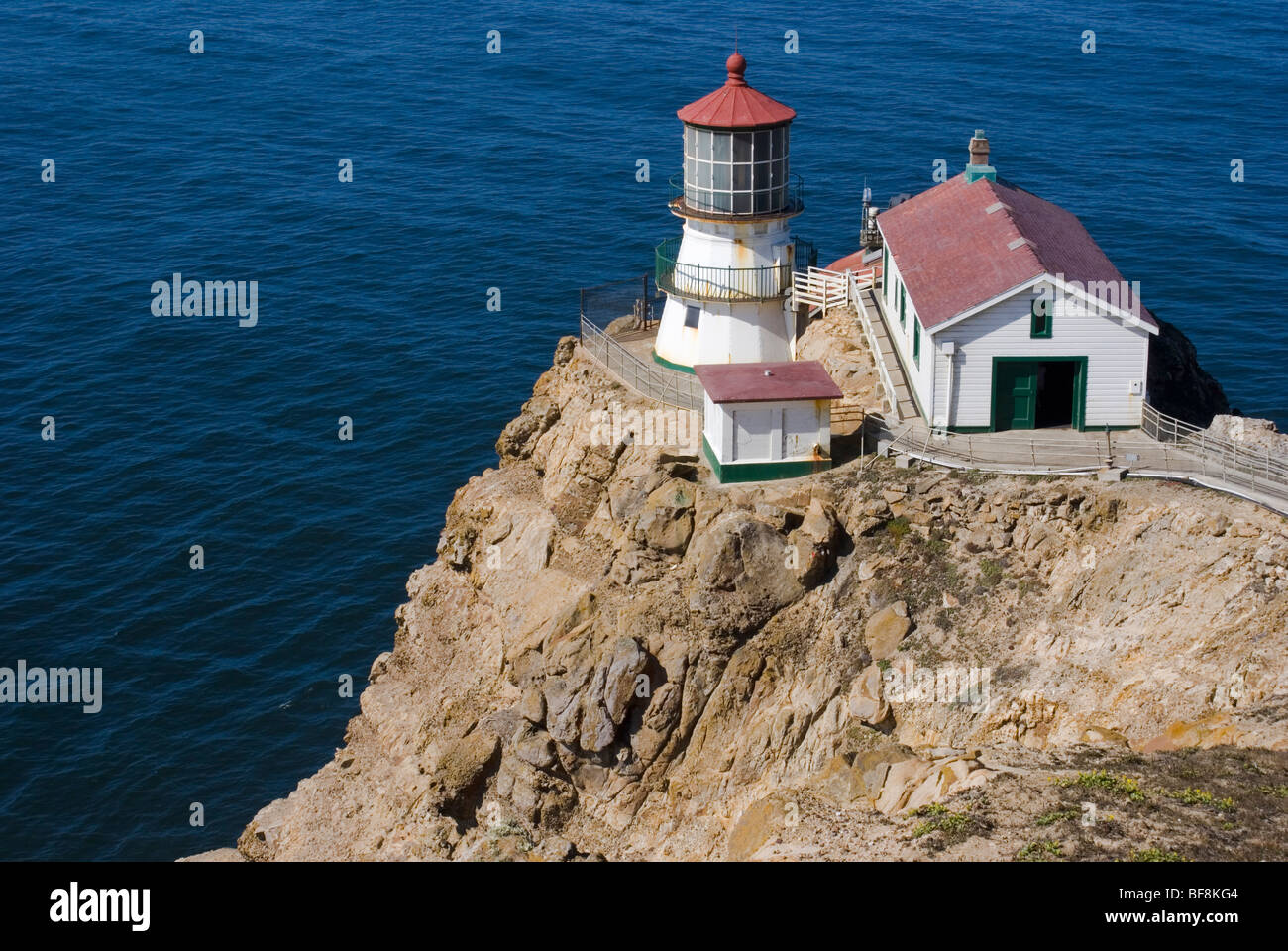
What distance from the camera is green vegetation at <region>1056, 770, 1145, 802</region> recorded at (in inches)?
1261

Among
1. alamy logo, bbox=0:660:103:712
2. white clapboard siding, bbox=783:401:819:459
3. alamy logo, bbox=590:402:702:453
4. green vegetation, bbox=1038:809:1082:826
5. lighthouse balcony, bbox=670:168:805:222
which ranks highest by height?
lighthouse balcony, bbox=670:168:805:222

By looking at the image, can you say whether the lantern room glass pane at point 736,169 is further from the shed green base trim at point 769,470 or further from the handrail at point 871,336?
the shed green base trim at point 769,470

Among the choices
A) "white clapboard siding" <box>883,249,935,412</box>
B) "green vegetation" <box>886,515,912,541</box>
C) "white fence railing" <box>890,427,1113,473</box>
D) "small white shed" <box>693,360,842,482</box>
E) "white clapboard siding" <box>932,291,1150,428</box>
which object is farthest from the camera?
"white clapboard siding" <box>883,249,935,412</box>

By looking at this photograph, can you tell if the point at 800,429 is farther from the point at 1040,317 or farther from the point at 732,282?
the point at 732,282

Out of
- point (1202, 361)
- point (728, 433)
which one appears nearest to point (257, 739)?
point (728, 433)

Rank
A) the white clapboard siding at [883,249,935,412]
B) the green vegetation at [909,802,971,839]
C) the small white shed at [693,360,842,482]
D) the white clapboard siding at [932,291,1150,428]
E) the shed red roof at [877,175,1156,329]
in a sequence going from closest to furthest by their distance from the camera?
the green vegetation at [909,802,971,839], the white clapboard siding at [932,291,1150,428], the shed red roof at [877,175,1156,329], the small white shed at [693,360,842,482], the white clapboard siding at [883,249,935,412]

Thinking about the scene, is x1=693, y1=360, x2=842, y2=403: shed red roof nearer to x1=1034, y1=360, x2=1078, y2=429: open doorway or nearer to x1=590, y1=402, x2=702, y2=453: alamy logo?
x1=590, y1=402, x2=702, y2=453: alamy logo

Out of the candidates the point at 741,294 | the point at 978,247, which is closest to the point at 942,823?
the point at 978,247

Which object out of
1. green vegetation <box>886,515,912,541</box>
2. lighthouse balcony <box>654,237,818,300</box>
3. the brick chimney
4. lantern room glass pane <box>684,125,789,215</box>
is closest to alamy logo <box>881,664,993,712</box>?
green vegetation <box>886,515,912,541</box>

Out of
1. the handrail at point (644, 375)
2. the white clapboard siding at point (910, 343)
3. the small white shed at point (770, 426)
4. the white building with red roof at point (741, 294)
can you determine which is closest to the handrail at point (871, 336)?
the white clapboard siding at point (910, 343)

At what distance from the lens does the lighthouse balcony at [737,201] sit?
166 feet

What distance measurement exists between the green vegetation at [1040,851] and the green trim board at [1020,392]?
1738 cm

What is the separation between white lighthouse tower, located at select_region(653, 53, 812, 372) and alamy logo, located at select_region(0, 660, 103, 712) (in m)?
25.6

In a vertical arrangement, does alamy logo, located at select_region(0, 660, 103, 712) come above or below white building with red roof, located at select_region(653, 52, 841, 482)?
below
